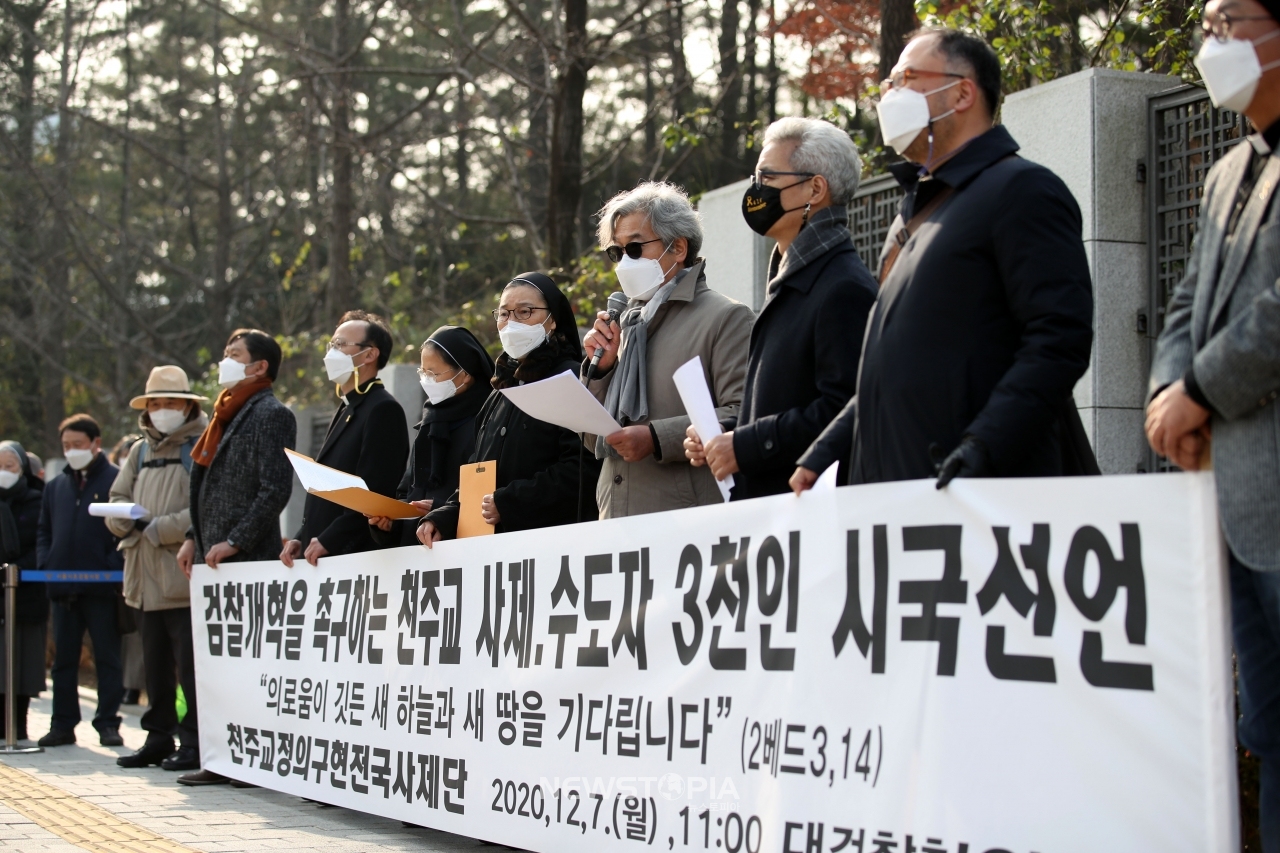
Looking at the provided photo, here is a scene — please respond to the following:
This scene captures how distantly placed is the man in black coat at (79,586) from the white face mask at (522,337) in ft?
15.4

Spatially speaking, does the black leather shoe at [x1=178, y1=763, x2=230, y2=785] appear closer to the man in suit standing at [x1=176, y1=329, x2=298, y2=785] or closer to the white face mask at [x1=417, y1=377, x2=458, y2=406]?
the man in suit standing at [x1=176, y1=329, x2=298, y2=785]

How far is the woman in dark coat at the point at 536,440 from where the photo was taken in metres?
5.77

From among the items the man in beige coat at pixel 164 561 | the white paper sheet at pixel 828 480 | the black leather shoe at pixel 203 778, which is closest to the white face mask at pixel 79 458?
the man in beige coat at pixel 164 561

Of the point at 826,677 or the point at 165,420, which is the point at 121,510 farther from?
the point at 826,677

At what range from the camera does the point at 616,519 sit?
4.64 meters

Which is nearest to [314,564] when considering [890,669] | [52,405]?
[890,669]

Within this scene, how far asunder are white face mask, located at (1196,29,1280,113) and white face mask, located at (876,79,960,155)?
825mm

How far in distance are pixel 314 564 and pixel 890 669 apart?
12.2ft

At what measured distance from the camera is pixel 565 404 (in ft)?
15.9

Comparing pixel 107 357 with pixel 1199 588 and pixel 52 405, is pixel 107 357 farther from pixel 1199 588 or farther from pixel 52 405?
pixel 1199 588

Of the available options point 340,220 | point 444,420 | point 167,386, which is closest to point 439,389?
point 444,420

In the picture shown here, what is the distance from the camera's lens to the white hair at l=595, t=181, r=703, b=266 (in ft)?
17.5

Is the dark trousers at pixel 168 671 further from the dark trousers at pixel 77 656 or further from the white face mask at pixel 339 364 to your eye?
the white face mask at pixel 339 364

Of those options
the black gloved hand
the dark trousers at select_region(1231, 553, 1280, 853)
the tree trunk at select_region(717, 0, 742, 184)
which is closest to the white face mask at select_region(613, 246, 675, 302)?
the black gloved hand
